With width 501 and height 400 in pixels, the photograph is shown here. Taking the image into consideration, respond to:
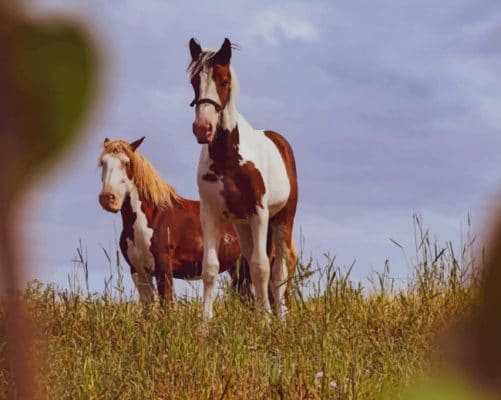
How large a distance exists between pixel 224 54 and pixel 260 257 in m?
1.22

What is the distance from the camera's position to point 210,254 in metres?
4.80

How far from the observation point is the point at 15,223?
16cm

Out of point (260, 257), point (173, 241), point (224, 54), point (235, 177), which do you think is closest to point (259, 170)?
point (235, 177)

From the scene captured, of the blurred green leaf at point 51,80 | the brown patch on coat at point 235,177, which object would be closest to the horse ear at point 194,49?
the brown patch on coat at point 235,177

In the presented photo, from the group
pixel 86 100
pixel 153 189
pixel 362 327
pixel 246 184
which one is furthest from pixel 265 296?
pixel 86 100

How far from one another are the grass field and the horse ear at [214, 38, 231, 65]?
4.30 ft

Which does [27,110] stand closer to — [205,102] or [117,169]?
[205,102]

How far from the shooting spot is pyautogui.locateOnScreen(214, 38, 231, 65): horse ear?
4.64 meters

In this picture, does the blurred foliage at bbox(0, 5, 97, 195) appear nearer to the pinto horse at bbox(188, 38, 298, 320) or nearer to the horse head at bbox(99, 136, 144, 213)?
the horse head at bbox(99, 136, 144, 213)

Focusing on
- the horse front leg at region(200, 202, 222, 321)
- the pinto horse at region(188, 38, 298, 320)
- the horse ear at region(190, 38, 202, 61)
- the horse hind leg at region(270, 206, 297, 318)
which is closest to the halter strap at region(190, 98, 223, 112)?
the pinto horse at region(188, 38, 298, 320)

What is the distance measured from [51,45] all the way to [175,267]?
239 inches

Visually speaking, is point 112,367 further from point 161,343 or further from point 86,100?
point 86,100

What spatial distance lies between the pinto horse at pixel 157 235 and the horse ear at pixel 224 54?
1229mm

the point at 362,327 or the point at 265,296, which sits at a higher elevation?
the point at 265,296
